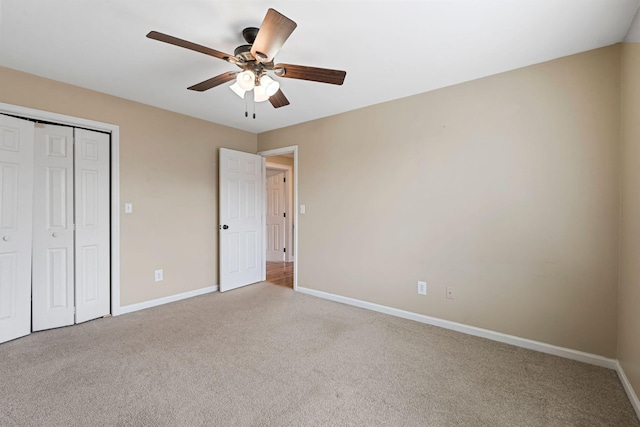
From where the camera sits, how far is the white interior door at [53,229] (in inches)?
105

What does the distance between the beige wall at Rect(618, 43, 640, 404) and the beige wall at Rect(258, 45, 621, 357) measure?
0.12 metres

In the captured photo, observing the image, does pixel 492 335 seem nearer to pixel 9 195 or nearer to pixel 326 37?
pixel 326 37

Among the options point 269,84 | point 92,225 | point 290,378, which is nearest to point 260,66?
point 269,84

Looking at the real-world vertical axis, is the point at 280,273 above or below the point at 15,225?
below

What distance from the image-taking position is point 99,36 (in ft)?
6.61

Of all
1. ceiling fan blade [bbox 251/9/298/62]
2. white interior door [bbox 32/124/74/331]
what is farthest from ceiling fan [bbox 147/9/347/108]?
white interior door [bbox 32/124/74/331]

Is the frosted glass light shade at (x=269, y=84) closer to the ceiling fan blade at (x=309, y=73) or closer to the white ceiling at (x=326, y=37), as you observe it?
the ceiling fan blade at (x=309, y=73)

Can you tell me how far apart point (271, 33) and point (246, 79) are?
1.43 ft

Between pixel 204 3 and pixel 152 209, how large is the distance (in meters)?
2.44

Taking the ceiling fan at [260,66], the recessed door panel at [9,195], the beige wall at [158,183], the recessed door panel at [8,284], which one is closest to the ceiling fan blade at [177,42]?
A: the ceiling fan at [260,66]

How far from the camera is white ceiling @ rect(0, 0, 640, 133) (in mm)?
1730

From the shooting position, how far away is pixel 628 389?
1.81 m

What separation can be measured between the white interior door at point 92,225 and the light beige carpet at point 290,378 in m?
0.26

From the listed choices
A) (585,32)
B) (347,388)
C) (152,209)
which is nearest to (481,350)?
(347,388)
